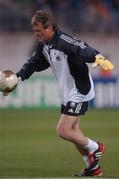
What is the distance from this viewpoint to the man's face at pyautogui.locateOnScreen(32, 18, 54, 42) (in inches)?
445

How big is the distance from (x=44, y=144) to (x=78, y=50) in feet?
21.8

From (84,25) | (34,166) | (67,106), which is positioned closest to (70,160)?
(34,166)

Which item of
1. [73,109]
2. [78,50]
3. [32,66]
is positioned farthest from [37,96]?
[78,50]

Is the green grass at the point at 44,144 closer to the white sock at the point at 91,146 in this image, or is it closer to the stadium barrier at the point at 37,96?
the white sock at the point at 91,146

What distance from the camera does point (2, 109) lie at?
28.5 meters

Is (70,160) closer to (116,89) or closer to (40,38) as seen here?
(40,38)

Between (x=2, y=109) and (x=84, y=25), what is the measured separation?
18.2ft

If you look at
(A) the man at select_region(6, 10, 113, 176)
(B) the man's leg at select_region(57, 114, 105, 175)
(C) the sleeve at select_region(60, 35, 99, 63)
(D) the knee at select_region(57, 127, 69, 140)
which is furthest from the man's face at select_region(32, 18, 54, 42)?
(D) the knee at select_region(57, 127, 69, 140)

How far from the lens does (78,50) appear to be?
11.3m

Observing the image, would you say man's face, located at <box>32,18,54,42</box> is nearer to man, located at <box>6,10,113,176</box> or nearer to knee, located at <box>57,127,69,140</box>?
man, located at <box>6,10,113,176</box>

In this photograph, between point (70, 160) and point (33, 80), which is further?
point (33, 80)

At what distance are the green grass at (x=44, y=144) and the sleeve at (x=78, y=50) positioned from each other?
65.2 inches

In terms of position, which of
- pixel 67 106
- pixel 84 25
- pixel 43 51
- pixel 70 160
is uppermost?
pixel 84 25

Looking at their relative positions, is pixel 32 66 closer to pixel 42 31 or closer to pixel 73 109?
pixel 42 31
